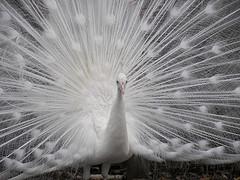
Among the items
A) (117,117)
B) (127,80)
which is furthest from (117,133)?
(127,80)

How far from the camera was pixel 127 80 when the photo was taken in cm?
323

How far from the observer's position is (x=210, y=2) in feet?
10.7

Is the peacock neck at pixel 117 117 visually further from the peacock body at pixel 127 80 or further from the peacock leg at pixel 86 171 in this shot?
the peacock leg at pixel 86 171

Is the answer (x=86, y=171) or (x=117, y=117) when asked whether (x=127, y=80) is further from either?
(x=86, y=171)

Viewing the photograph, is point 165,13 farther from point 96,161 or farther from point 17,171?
point 17,171

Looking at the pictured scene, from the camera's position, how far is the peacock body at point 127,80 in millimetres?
3135

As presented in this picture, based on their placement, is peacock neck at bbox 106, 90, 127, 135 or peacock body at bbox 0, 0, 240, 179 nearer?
peacock neck at bbox 106, 90, 127, 135

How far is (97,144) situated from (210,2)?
1287 millimetres

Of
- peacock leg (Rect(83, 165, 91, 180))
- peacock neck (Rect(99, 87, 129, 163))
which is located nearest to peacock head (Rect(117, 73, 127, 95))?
peacock neck (Rect(99, 87, 129, 163))

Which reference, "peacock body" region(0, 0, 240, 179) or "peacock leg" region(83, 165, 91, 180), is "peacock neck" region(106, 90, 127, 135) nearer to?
"peacock body" region(0, 0, 240, 179)

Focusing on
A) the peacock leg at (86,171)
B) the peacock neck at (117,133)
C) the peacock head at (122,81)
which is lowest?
the peacock leg at (86,171)

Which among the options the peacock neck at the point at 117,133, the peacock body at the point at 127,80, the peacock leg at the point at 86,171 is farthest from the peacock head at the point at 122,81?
the peacock leg at the point at 86,171

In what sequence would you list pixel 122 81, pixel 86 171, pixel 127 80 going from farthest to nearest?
pixel 86 171, pixel 127 80, pixel 122 81

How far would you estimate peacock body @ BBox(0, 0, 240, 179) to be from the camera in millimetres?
3135
